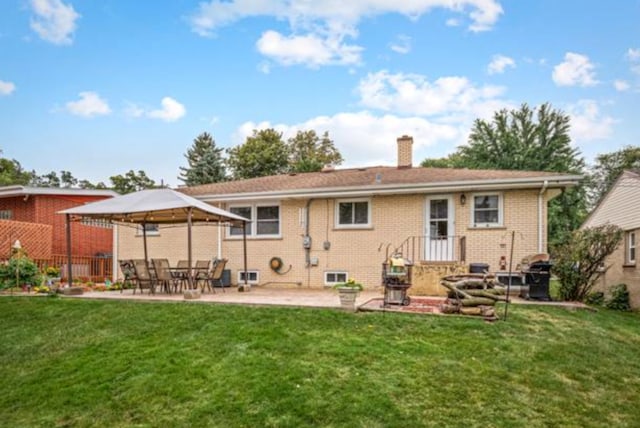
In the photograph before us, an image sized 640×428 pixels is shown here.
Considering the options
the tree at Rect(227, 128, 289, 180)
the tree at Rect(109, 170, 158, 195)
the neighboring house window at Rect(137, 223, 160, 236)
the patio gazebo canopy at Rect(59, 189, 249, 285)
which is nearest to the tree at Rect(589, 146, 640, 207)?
the tree at Rect(227, 128, 289, 180)

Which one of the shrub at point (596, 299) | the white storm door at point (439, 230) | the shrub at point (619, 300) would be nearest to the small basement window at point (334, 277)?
the white storm door at point (439, 230)

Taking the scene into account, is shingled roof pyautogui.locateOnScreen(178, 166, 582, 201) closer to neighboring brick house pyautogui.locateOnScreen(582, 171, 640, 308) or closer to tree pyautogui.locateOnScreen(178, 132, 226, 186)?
neighboring brick house pyautogui.locateOnScreen(582, 171, 640, 308)

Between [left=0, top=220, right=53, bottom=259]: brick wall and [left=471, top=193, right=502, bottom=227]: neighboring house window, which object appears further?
[left=0, top=220, right=53, bottom=259]: brick wall

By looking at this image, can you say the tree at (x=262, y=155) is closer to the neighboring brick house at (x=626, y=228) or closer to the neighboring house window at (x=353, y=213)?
the neighboring house window at (x=353, y=213)

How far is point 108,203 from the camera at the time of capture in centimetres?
1028

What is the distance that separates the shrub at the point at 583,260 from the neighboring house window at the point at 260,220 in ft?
24.7

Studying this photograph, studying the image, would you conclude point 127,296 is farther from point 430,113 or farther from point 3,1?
point 430,113

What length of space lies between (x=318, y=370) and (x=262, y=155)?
28.9 m

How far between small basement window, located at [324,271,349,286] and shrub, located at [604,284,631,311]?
22.7 ft

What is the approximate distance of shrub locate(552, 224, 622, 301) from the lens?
368 inches

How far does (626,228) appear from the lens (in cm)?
1299

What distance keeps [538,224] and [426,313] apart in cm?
509

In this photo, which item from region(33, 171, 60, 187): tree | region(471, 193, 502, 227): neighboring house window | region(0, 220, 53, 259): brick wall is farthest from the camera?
region(33, 171, 60, 187): tree

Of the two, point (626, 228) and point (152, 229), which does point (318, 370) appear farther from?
point (626, 228)
